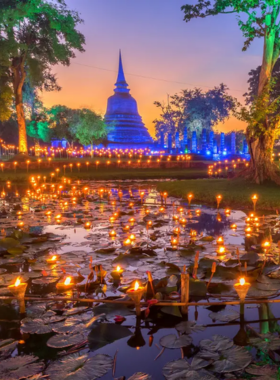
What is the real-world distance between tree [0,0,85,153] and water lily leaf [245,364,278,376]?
24.2 m

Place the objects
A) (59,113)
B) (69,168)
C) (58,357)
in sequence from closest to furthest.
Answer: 1. (58,357)
2. (69,168)
3. (59,113)

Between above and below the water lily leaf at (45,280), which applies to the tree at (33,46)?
A: above

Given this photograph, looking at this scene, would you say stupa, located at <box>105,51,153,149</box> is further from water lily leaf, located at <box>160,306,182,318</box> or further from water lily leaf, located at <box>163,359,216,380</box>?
water lily leaf, located at <box>163,359,216,380</box>

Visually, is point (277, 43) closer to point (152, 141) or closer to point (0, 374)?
point (0, 374)

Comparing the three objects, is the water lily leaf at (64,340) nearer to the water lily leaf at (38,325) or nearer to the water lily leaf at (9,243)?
the water lily leaf at (38,325)

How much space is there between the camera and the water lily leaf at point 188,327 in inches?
129

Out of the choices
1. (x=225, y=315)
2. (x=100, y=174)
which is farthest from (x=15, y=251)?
(x=100, y=174)

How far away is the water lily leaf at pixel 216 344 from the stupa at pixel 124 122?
49.0m

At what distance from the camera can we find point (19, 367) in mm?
2691

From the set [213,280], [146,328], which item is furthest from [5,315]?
[213,280]

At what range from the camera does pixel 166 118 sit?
53.0m

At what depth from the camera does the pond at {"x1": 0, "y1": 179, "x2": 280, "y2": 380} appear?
8.98 ft

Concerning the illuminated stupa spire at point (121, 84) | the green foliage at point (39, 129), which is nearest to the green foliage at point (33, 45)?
the green foliage at point (39, 129)

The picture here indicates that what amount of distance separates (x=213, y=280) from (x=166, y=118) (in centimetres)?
5009
